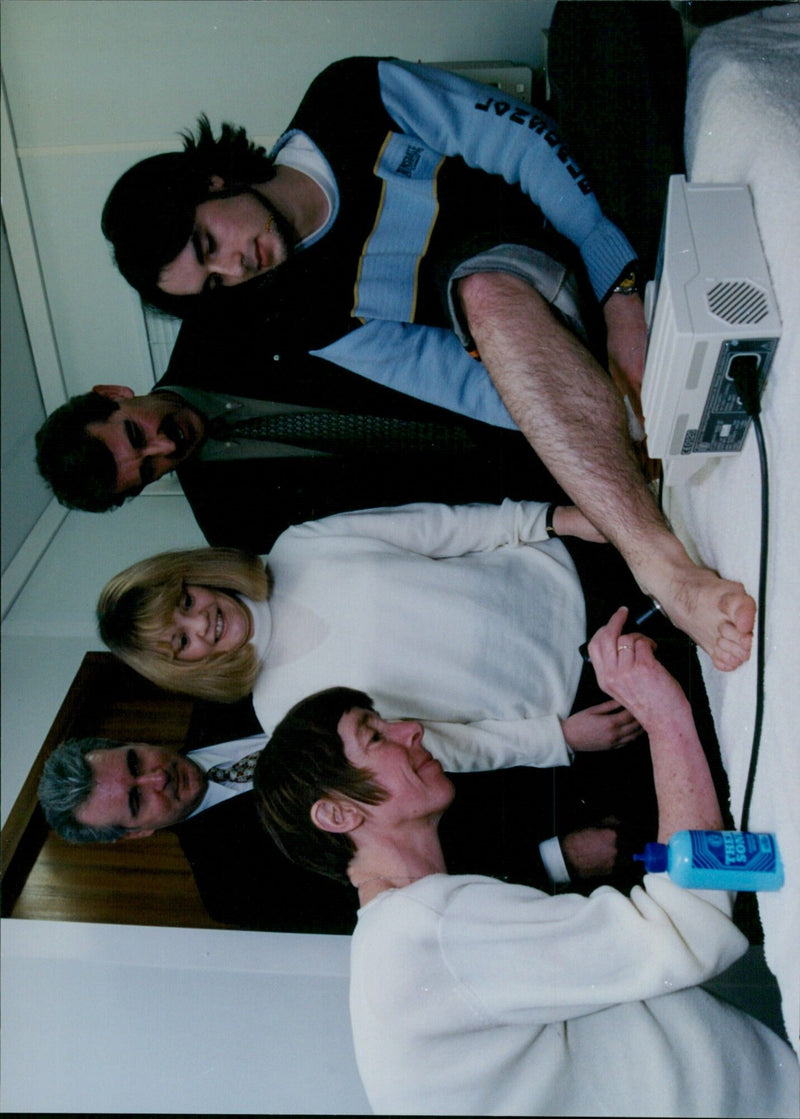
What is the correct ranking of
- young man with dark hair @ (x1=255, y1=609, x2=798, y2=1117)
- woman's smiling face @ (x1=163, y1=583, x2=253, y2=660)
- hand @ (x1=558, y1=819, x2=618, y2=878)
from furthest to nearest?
woman's smiling face @ (x1=163, y1=583, x2=253, y2=660) < hand @ (x1=558, y1=819, x2=618, y2=878) < young man with dark hair @ (x1=255, y1=609, x2=798, y2=1117)

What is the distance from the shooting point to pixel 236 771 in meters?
0.90

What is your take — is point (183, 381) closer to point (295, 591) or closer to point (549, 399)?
point (295, 591)

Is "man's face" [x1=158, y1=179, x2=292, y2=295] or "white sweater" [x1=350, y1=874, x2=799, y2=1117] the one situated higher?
"man's face" [x1=158, y1=179, x2=292, y2=295]

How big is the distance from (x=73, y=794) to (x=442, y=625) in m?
0.48

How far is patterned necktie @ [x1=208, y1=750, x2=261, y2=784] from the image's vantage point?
89cm

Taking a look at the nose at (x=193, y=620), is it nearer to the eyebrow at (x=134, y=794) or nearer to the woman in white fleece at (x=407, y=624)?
the woman in white fleece at (x=407, y=624)

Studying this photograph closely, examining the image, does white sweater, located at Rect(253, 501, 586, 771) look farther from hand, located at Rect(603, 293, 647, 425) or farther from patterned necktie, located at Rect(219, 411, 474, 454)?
hand, located at Rect(603, 293, 647, 425)

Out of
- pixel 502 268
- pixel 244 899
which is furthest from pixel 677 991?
A: pixel 502 268

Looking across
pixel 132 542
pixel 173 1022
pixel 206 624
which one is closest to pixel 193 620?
pixel 206 624

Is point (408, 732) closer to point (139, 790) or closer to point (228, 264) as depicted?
point (139, 790)

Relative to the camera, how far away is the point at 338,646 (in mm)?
919

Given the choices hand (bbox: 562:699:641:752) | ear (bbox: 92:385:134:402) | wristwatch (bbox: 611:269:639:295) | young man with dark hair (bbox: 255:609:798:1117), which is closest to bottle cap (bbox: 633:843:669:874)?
young man with dark hair (bbox: 255:609:798:1117)

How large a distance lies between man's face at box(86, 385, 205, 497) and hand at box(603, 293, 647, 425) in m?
0.52

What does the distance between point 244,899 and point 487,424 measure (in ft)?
2.08
